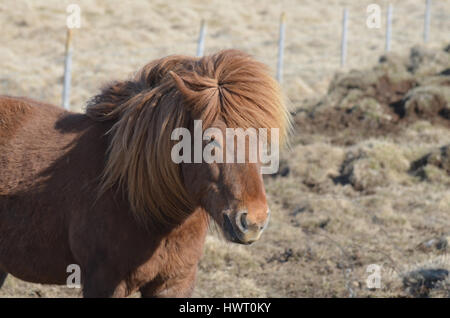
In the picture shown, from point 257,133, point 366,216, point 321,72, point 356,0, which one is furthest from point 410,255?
point 356,0

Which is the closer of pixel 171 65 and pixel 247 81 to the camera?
pixel 247 81

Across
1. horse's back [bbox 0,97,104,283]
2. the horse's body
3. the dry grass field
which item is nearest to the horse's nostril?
the horse's body

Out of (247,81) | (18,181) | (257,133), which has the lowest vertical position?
(18,181)

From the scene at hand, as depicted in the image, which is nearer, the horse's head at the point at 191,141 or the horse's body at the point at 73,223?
the horse's head at the point at 191,141

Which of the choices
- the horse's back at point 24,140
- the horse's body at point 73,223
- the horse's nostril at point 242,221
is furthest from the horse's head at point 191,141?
the horse's back at point 24,140

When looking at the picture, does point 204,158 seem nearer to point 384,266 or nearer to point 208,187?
point 208,187

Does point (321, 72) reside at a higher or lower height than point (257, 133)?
higher

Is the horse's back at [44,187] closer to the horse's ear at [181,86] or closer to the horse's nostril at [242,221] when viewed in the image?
the horse's ear at [181,86]

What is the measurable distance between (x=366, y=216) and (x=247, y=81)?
454 cm

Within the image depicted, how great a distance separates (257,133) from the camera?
2732 millimetres

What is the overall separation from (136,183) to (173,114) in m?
0.45

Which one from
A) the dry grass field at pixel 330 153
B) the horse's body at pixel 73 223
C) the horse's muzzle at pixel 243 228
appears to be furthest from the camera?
the dry grass field at pixel 330 153

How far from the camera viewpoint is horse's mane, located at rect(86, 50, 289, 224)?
109 inches

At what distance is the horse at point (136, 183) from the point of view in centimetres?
273
